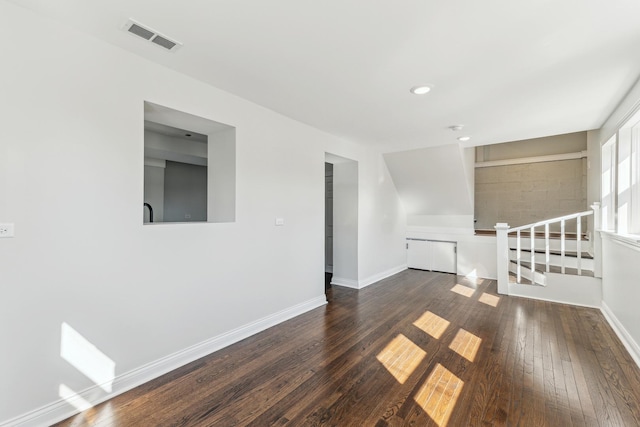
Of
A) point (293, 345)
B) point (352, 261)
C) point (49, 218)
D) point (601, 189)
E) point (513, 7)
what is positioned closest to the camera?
point (513, 7)

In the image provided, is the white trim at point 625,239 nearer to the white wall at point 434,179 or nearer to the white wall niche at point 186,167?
the white wall at point 434,179

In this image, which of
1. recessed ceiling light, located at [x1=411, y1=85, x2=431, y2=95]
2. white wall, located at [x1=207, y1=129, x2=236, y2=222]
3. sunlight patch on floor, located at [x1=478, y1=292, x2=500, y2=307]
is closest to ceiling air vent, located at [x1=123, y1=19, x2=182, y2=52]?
white wall, located at [x1=207, y1=129, x2=236, y2=222]

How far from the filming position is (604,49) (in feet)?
6.85

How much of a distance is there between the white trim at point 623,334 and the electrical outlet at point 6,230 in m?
4.62

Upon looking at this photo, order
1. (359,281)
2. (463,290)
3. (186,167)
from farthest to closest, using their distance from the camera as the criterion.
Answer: (186,167)
(359,281)
(463,290)

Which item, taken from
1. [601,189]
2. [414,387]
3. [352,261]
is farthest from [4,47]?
[601,189]

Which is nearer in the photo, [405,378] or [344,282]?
[405,378]

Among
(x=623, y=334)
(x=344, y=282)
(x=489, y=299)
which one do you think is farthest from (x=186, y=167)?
(x=623, y=334)

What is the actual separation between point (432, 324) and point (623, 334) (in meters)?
1.76

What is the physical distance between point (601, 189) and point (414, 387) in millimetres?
3861

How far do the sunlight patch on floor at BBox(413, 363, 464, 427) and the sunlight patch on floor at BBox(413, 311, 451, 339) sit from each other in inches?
30.2

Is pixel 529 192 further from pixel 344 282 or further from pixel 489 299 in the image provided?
pixel 344 282

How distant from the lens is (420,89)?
2.75m

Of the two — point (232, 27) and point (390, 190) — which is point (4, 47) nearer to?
point (232, 27)
